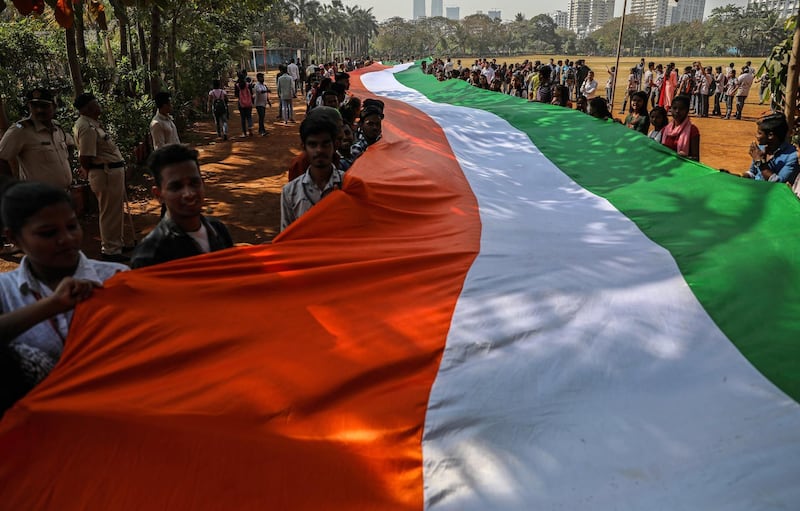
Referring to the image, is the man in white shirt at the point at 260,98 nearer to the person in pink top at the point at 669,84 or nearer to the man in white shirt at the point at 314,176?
the man in white shirt at the point at 314,176

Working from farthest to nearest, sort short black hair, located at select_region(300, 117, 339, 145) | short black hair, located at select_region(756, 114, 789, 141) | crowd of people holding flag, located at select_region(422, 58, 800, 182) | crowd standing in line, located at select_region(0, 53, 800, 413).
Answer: crowd of people holding flag, located at select_region(422, 58, 800, 182), short black hair, located at select_region(756, 114, 789, 141), short black hair, located at select_region(300, 117, 339, 145), crowd standing in line, located at select_region(0, 53, 800, 413)

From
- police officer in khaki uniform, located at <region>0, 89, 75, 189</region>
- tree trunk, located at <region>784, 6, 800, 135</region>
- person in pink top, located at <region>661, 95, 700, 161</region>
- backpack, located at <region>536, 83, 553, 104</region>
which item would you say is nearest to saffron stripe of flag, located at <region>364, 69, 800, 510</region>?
person in pink top, located at <region>661, 95, 700, 161</region>

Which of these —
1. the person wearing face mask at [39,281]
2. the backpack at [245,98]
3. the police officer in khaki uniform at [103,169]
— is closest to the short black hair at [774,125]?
the person wearing face mask at [39,281]

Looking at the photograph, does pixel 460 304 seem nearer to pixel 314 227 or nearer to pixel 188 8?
pixel 314 227

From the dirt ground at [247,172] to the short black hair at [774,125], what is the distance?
4.49 meters

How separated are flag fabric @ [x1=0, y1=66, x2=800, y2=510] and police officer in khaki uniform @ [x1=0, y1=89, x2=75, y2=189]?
332 centimetres

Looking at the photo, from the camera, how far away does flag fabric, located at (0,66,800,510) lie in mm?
1387

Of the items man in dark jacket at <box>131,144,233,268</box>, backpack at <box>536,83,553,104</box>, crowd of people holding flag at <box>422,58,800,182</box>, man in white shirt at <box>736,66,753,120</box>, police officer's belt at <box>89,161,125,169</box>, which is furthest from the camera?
man in white shirt at <box>736,66,753,120</box>

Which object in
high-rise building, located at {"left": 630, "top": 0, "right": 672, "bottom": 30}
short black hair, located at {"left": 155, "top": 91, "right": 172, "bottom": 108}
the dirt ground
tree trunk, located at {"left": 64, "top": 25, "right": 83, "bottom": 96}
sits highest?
high-rise building, located at {"left": 630, "top": 0, "right": 672, "bottom": 30}

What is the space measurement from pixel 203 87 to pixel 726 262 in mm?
15519

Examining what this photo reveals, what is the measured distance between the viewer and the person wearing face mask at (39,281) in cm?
142

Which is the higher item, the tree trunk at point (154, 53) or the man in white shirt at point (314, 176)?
the tree trunk at point (154, 53)

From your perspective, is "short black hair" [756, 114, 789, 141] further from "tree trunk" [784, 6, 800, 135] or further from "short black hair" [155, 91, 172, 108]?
"short black hair" [155, 91, 172, 108]

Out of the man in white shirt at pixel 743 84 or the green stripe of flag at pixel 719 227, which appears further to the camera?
the man in white shirt at pixel 743 84
